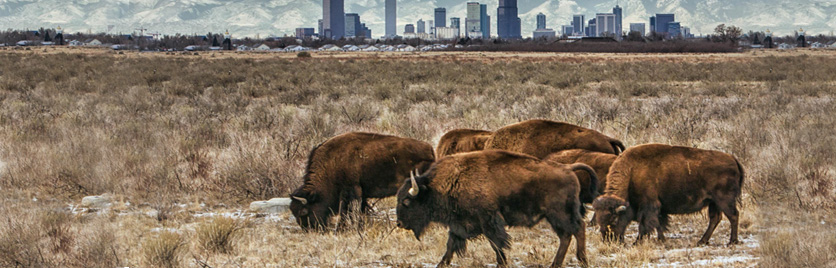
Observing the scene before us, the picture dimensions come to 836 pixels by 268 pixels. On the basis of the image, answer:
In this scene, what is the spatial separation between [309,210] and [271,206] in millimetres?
1494

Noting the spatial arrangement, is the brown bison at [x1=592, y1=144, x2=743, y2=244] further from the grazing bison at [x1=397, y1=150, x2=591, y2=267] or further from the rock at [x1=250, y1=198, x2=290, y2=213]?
the rock at [x1=250, y1=198, x2=290, y2=213]

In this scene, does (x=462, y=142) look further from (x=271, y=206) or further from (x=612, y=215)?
(x=271, y=206)

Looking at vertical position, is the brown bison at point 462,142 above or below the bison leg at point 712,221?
above

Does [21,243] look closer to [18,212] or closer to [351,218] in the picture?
[18,212]

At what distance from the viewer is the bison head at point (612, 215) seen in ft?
21.1

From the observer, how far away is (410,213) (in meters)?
6.05

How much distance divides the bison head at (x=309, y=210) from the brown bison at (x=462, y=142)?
1.47 m

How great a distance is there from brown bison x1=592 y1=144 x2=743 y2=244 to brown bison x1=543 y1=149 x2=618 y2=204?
40cm

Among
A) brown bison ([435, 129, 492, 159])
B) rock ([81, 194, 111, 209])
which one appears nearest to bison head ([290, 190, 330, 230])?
brown bison ([435, 129, 492, 159])

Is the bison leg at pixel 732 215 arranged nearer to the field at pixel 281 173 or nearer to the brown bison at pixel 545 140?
the field at pixel 281 173

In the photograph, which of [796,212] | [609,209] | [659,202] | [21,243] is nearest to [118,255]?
[21,243]

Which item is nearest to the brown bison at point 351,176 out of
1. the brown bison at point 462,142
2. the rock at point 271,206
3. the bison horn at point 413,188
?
the brown bison at point 462,142

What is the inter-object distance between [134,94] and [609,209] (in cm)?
2023

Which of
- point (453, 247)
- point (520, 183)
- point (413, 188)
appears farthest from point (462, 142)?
point (413, 188)
